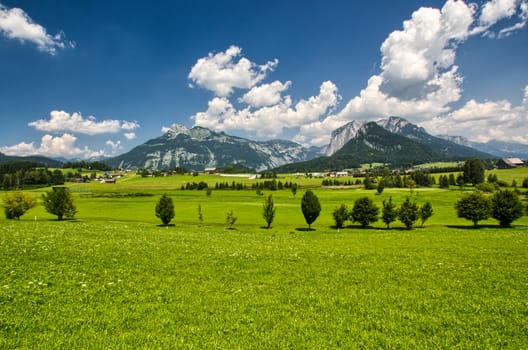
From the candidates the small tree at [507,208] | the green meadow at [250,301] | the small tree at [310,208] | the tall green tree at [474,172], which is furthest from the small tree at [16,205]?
the tall green tree at [474,172]

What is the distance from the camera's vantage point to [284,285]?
13664 mm

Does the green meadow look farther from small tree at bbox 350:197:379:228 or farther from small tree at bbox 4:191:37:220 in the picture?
small tree at bbox 4:191:37:220

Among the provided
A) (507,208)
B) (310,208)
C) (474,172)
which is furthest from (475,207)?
(474,172)

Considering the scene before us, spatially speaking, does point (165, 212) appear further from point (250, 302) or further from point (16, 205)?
point (250, 302)

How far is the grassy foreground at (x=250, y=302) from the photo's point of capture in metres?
8.22

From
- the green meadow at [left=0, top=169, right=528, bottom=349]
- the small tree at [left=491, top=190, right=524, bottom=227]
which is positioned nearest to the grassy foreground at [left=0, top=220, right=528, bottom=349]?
the green meadow at [left=0, top=169, right=528, bottom=349]

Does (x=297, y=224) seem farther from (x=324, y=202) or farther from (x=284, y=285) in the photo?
(x=284, y=285)

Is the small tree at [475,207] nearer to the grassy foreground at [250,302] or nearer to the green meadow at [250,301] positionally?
the green meadow at [250,301]

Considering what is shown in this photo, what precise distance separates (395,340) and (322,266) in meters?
9.62

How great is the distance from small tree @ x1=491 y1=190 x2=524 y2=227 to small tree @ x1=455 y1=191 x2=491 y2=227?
1.32m

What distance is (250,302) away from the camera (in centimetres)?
1114

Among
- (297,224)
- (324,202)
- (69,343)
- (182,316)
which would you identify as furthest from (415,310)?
(324,202)

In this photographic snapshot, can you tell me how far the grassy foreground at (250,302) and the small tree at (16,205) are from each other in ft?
195

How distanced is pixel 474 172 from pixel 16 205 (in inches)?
8575
